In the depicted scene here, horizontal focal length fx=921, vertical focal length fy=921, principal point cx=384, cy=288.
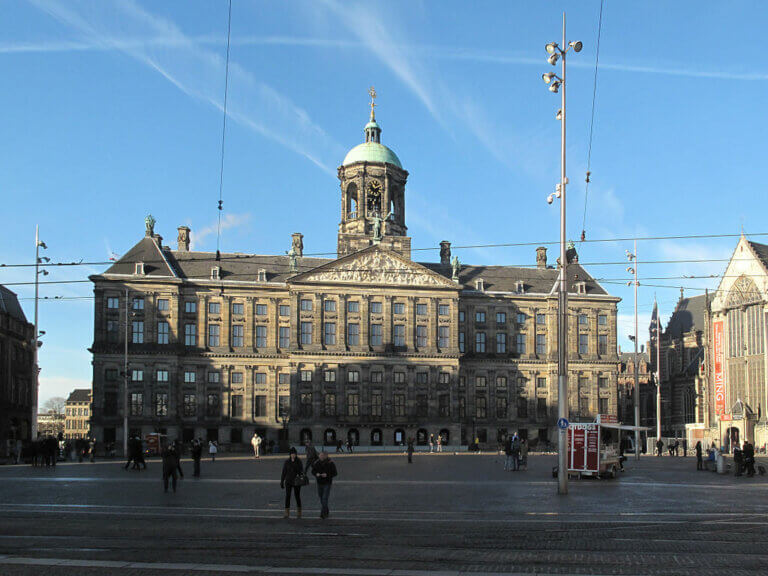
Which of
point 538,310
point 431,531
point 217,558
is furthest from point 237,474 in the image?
point 538,310

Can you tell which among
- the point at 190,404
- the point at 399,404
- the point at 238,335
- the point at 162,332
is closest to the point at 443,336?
the point at 399,404

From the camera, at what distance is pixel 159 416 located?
85.8 meters

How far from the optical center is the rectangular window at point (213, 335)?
290 feet

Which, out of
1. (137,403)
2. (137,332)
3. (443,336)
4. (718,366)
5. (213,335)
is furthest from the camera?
(718,366)

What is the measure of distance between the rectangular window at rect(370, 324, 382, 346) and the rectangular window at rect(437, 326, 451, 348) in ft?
19.3

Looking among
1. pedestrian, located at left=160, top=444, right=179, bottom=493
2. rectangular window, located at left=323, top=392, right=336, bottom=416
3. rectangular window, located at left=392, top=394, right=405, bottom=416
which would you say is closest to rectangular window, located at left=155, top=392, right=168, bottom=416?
rectangular window, located at left=323, top=392, right=336, bottom=416

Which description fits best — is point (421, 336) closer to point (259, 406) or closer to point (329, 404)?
point (329, 404)

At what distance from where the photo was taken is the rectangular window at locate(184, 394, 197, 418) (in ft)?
286

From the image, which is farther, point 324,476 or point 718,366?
point 718,366

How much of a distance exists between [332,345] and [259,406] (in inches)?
368

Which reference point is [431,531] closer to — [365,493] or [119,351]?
[365,493]

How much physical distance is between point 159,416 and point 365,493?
5925 cm

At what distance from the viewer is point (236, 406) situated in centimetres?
8838

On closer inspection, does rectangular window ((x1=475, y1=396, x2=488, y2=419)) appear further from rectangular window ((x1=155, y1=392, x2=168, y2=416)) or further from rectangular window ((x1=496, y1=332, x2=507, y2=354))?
rectangular window ((x1=155, y1=392, x2=168, y2=416))
